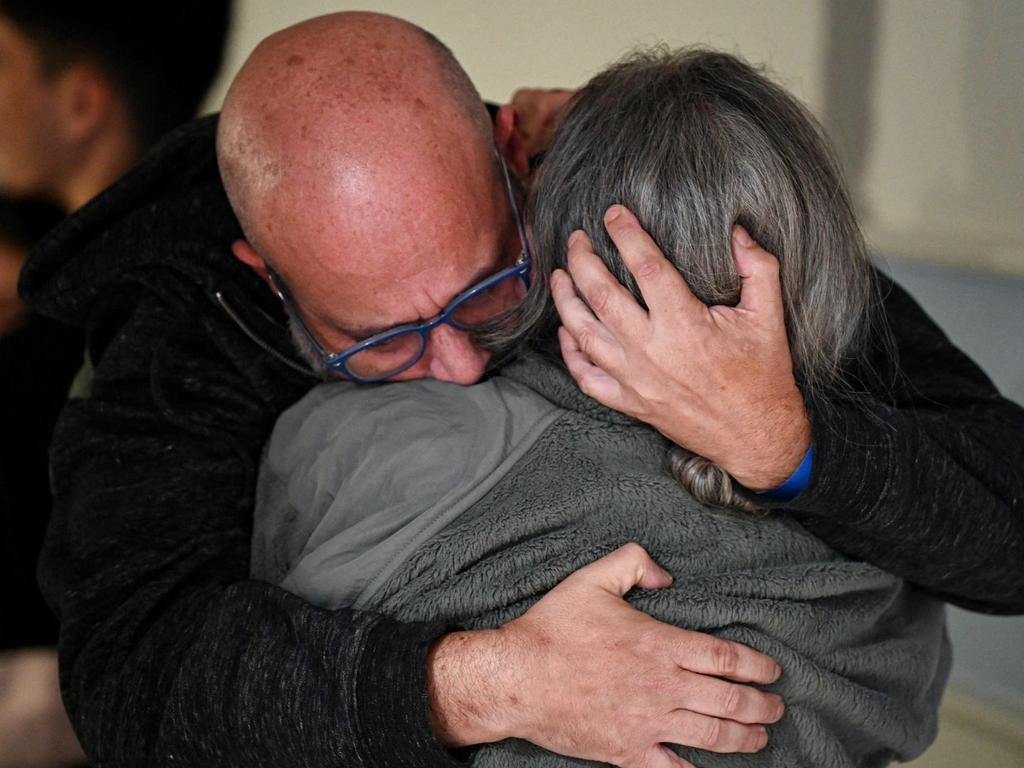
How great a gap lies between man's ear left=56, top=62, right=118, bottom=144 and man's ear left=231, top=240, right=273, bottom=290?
2.84ft

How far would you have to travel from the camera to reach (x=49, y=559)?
1.33 m

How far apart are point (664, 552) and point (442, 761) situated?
0.97 feet

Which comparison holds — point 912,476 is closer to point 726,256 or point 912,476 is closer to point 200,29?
point 726,256

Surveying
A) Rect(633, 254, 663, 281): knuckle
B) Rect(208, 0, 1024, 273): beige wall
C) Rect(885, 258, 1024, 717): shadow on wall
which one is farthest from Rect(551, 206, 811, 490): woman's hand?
Rect(885, 258, 1024, 717): shadow on wall

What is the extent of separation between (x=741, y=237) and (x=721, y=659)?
1.30ft

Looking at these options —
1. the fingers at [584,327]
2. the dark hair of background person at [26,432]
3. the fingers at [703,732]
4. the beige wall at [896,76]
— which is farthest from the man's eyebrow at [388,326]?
the dark hair of background person at [26,432]

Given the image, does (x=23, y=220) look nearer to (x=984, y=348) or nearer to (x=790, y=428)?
(x=790, y=428)

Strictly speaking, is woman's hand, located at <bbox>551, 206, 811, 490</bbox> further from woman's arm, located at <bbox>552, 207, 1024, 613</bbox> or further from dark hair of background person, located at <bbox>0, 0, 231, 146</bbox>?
dark hair of background person, located at <bbox>0, 0, 231, 146</bbox>

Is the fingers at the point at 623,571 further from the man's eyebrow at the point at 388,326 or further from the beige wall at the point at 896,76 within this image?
the beige wall at the point at 896,76

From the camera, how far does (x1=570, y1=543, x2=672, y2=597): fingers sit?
1000mm

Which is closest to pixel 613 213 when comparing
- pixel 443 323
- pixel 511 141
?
pixel 443 323

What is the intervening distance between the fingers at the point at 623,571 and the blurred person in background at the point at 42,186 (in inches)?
51.0

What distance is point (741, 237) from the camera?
972 millimetres

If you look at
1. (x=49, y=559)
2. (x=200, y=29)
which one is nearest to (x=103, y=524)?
(x=49, y=559)
